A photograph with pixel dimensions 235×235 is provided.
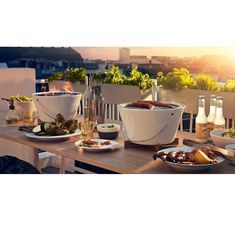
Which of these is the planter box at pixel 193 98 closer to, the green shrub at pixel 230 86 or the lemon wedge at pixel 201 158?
the green shrub at pixel 230 86

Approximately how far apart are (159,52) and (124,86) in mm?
628

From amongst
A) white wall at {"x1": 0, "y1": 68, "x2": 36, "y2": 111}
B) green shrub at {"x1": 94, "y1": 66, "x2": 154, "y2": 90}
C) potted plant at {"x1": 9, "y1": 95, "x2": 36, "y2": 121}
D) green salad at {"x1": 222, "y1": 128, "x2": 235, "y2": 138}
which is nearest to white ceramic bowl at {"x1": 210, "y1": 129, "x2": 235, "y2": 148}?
green salad at {"x1": 222, "y1": 128, "x2": 235, "y2": 138}

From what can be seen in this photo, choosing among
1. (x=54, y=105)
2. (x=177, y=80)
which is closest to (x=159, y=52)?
(x=177, y=80)

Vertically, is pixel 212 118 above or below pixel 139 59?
below

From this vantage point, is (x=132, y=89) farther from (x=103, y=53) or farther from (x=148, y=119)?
(x=148, y=119)

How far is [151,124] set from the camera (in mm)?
1174

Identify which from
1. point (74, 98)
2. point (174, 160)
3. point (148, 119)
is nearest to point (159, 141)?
point (148, 119)

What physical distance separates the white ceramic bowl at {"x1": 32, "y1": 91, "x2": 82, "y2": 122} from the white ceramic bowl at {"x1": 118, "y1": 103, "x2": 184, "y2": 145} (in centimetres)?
37

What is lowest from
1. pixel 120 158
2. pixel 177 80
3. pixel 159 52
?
pixel 120 158

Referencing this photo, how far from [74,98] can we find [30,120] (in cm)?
26

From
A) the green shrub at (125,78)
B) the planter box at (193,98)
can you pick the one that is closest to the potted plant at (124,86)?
the green shrub at (125,78)

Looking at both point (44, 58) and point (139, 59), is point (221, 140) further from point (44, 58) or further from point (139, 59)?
point (44, 58)

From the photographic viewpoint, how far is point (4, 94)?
2525 millimetres

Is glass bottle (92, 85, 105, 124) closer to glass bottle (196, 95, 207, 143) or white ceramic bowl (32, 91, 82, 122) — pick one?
white ceramic bowl (32, 91, 82, 122)
